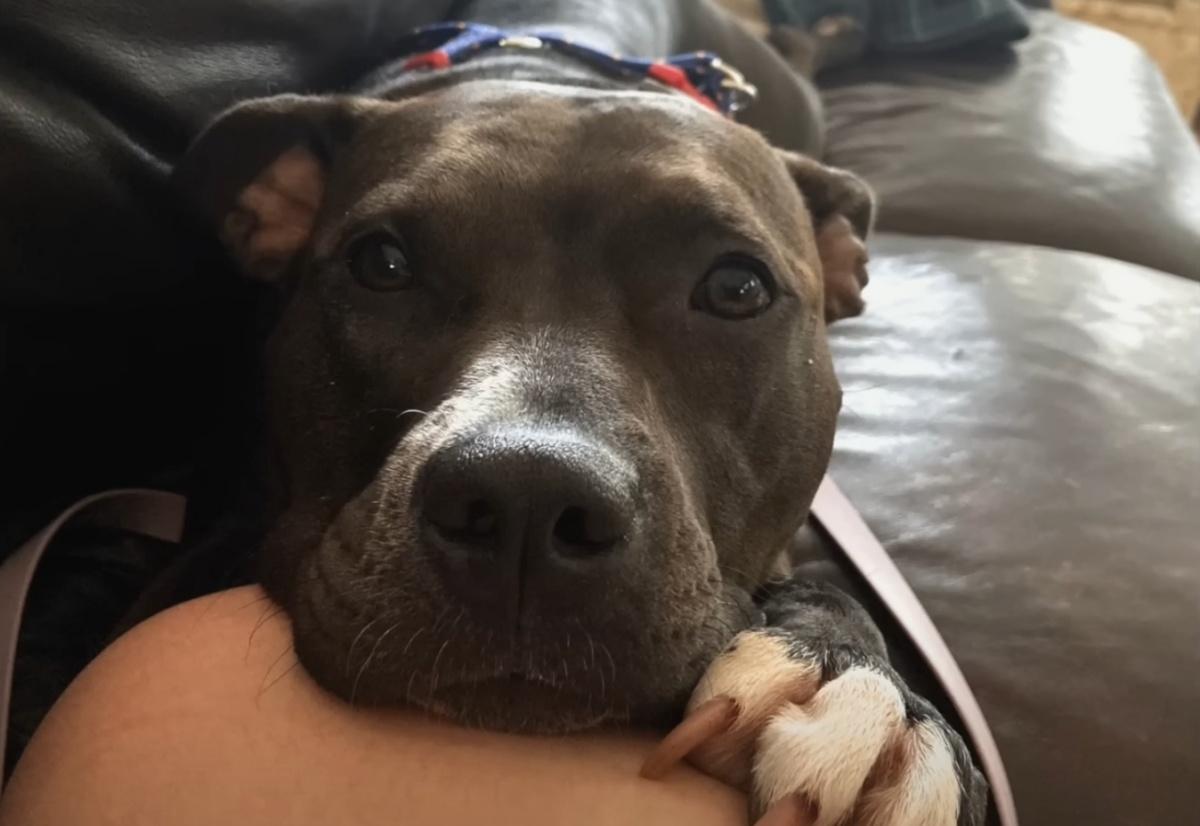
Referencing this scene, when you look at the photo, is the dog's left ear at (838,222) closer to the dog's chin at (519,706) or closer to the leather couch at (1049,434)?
the leather couch at (1049,434)

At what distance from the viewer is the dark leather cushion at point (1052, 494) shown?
5.53 ft

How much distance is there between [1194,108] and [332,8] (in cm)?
650

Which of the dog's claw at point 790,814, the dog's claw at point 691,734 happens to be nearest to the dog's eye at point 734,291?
the dog's claw at point 691,734

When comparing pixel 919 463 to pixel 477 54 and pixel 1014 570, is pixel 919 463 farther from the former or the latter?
pixel 477 54

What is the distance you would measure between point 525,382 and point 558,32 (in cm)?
187

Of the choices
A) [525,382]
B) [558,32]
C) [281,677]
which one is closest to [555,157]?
[525,382]

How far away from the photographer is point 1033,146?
3.86 metres

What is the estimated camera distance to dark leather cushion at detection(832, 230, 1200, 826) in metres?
1.69

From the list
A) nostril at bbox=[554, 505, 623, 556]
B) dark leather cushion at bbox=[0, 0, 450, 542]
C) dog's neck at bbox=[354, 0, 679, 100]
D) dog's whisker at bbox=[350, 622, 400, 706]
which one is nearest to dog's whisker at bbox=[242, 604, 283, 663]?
dog's whisker at bbox=[350, 622, 400, 706]

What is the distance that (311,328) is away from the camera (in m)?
1.80

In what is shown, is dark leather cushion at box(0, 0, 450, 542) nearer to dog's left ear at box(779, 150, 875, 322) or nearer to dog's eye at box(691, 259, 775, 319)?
dog's eye at box(691, 259, 775, 319)

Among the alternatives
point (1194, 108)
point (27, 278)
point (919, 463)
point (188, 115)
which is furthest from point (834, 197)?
point (1194, 108)

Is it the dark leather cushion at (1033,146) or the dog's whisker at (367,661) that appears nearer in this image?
the dog's whisker at (367,661)

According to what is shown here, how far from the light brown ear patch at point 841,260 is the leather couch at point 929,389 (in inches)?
9.6
